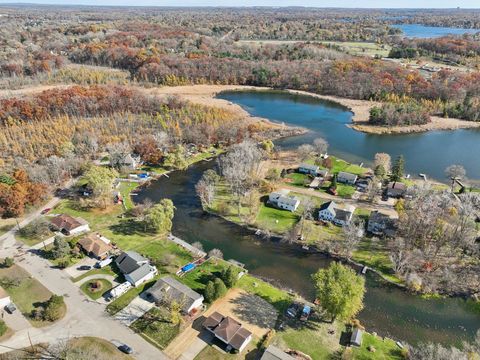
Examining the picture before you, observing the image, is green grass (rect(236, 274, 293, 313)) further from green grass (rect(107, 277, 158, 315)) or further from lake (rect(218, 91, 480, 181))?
lake (rect(218, 91, 480, 181))

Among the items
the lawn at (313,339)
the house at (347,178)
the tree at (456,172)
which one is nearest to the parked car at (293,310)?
the lawn at (313,339)

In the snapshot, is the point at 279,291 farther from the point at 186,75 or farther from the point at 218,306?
the point at 186,75

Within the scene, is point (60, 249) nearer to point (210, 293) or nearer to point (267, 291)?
point (210, 293)

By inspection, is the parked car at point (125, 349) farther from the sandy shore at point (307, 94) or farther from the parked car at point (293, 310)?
the sandy shore at point (307, 94)

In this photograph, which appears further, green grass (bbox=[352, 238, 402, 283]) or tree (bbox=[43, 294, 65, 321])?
green grass (bbox=[352, 238, 402, 283])

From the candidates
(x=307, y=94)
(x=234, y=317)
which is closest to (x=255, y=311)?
(x=234, y=317)

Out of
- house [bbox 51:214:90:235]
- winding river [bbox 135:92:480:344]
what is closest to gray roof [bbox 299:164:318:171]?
winding river [bbox 135:92:480:344]

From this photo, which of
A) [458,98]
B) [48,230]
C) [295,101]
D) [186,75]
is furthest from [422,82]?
[48,230]
